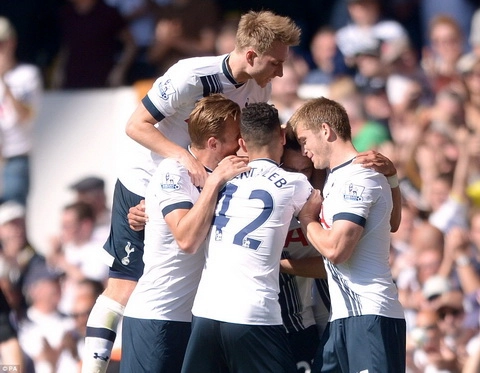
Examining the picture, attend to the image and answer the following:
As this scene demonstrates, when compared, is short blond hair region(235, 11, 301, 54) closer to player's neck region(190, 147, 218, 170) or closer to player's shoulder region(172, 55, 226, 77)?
player's shoulder region(172, 55, 226, 77)

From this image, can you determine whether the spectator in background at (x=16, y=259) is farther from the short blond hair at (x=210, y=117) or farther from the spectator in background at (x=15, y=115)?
the short blond hair at (x=210, y=117)

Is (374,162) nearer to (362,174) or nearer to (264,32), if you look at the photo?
(362,174)

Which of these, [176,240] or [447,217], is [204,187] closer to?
[176,240]

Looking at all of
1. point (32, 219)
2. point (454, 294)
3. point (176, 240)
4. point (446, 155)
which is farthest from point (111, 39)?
point (176, 240)

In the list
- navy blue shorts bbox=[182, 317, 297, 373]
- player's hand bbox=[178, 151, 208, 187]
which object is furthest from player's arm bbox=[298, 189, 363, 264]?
player's hand bbox=[178, 151, 208, 187]

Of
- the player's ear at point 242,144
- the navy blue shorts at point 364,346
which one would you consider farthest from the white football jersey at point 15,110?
the navy blue shorts at point 364,346

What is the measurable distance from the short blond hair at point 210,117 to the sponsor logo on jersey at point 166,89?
1.01ft

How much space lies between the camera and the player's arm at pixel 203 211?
606 cm

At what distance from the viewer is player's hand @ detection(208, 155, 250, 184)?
19.9 ft

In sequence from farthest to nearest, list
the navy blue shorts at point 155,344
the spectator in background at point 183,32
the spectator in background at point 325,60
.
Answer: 1. the spectator in background at point 183,32
2. the spectator in background at point 325,60
3. the navy blue shorts at point 155,344

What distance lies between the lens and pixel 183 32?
1245 centimetres

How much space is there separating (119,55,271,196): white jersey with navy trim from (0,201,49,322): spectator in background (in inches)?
169

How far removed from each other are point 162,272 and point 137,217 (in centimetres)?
38

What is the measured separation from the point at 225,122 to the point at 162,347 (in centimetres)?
126
